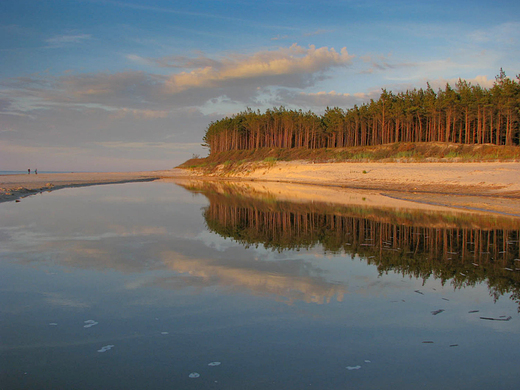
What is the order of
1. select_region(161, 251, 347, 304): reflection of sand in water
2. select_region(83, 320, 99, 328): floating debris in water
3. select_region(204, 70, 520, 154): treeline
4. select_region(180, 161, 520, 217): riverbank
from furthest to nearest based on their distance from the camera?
select_region(204, 70, 520, 154): treeline, select_region(180, 161, 520, 217): riverbank, select_region(161, 251, 347, 304): reflection of sand in water, select_region(83, 320, 99, 328): floating debris in water

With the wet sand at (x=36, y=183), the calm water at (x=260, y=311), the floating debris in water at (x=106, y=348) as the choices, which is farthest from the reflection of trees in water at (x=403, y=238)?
the wet sand at (x=36, y=183)

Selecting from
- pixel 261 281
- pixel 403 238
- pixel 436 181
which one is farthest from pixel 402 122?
pixel 261 281

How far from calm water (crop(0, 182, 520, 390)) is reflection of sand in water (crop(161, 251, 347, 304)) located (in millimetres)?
40

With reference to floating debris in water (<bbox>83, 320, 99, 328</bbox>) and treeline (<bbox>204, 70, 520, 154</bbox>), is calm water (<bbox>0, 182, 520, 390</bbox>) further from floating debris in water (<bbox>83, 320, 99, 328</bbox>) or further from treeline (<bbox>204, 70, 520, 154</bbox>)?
treeline (<bbox>204, 70, 520, 154</bbox>)

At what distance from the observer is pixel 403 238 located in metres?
10.1

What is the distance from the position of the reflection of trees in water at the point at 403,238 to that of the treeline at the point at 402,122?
4076cm

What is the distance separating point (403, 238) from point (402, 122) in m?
54.4

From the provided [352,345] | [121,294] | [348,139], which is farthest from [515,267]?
[348,139]

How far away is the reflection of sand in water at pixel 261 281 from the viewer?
19.0ft

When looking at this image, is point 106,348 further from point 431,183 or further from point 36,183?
point 36,183

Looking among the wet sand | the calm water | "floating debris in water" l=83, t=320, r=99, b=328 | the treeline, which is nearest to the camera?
the calm water

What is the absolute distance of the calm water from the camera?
356cm

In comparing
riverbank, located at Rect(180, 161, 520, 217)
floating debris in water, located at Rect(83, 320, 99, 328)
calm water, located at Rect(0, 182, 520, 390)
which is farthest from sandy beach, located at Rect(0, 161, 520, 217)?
floating debris in water, located at Rect(83, 320, 99, 328)

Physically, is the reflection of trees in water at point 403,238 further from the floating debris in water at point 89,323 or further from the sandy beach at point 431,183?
the floating debris in water at point 89,323
